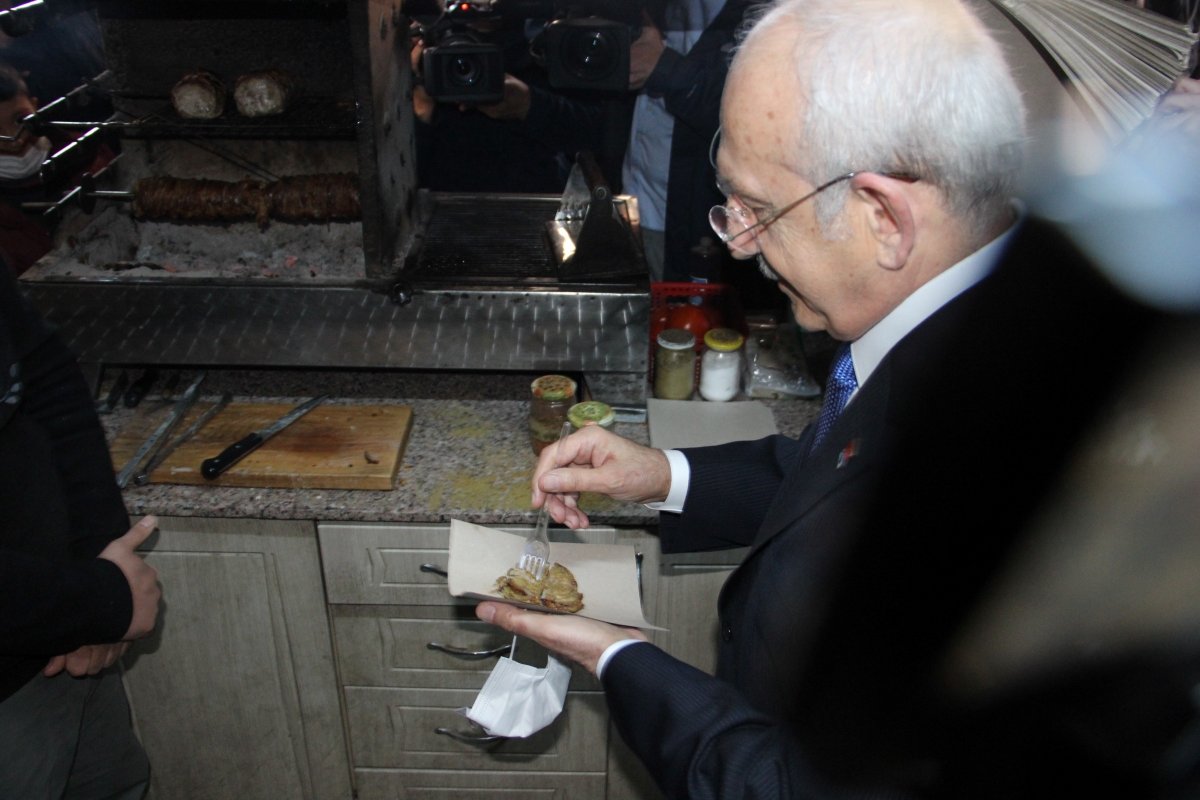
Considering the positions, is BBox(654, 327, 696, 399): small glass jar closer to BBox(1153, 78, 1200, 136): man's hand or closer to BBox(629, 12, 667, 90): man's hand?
BBox(629, 12, 667, 90): man's hand

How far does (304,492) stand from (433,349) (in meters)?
0.36

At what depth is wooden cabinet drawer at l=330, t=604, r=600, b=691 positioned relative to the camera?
187 cm

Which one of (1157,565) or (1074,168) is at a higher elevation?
(1074,168)

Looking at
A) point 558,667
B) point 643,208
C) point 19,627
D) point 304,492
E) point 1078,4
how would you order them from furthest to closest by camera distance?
point 643,208
point 304,492
point 558,667
point 19,627
point 1078,4

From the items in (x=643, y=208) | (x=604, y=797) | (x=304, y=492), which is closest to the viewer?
(x=304, y=492)

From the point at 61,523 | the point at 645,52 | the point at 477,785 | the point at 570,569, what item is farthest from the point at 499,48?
the point at 477,785

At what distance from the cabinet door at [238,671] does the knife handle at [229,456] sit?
97 millimetres

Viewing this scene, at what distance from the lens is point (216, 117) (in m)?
1.79

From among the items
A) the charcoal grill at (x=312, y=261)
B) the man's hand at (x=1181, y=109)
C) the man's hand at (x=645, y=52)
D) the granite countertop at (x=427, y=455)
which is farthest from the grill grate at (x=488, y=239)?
the man's hand at (x=1181, y=109)

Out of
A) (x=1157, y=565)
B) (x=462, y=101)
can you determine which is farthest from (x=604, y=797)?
(x=1157, y=565)

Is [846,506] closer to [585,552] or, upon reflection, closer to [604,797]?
[585,552]

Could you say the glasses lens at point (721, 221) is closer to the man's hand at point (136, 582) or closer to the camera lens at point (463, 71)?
the camera lens at point (463, 71)

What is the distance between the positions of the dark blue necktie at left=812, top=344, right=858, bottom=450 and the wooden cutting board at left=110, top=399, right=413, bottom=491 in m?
0.85

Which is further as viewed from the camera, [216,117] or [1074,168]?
[216,117]
